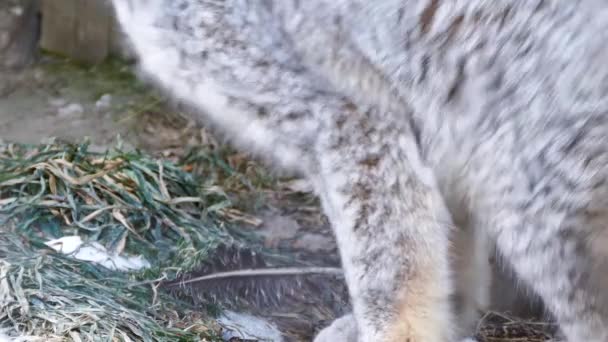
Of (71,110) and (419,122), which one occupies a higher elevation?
(71,110)

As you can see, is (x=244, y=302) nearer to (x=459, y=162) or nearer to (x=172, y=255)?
(x=172, y=255)

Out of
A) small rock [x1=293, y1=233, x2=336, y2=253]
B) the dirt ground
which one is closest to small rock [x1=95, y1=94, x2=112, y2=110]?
the dirt ground

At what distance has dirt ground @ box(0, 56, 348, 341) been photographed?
4.63 metres

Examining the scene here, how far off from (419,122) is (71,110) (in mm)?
3313

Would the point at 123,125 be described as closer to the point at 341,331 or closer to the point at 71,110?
the point at 71,110

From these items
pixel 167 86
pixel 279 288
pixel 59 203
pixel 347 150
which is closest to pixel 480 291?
pixel 279 288

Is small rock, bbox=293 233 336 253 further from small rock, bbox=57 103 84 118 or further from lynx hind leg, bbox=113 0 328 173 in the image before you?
small rock, bbox=57 103 84 118

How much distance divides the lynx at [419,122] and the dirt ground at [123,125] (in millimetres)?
841

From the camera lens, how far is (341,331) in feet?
11.6

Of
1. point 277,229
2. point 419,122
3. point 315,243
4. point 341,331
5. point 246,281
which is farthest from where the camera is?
point 277,229

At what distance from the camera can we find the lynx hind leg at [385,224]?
3.07 m

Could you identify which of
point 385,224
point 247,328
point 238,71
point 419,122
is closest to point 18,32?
point 247,328

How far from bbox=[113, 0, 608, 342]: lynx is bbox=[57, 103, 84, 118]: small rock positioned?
2.34 meters

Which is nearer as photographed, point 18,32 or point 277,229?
point 277,229
